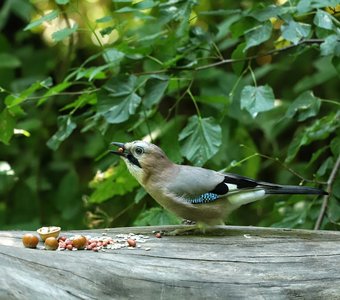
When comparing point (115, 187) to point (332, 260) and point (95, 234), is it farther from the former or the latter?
point (332, 260)

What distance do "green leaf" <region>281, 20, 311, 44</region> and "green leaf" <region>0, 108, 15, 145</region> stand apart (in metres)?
1.34

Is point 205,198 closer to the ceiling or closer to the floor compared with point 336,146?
closer to the ceiling

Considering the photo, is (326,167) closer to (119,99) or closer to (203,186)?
(203,186)

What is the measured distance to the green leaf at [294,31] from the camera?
132 inches

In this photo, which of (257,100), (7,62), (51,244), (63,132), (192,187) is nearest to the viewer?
(51,244)

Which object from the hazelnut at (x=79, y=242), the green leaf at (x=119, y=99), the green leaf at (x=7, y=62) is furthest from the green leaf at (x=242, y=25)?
the green leaf at (x=7, y=62)

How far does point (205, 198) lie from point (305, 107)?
856 mm

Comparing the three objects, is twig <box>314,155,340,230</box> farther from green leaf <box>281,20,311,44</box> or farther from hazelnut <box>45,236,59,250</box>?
hazelnut <box>45,236,59,250</box>

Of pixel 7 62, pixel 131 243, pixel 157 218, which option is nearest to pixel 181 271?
pixel 131 243

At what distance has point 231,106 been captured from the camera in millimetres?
4289

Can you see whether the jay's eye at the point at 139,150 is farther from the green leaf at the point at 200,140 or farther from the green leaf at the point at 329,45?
the green leaf at the point at 329,45

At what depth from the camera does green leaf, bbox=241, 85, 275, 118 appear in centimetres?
344

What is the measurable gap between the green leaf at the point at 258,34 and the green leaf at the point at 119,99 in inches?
22.9

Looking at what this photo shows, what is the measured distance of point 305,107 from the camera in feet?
12.2
